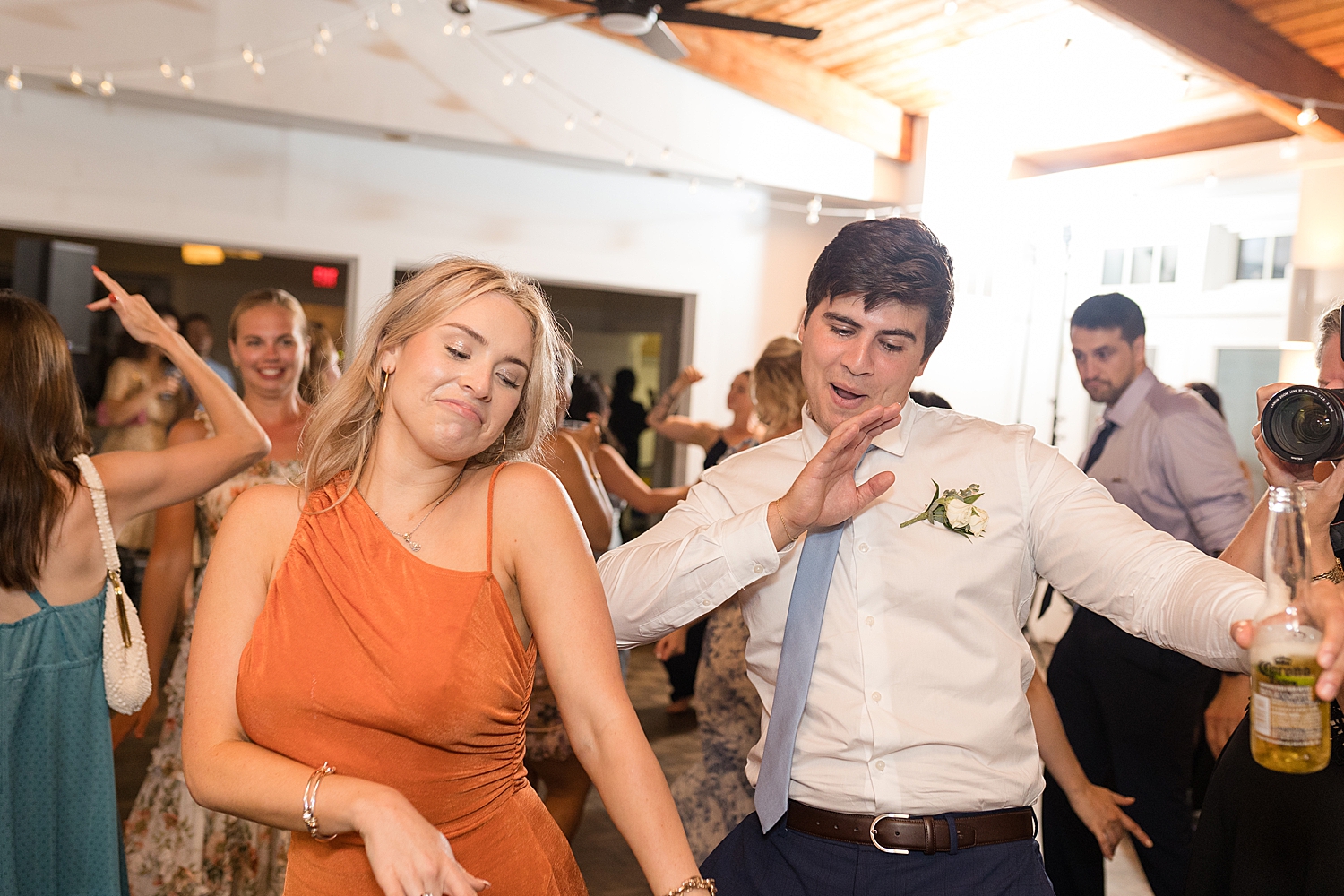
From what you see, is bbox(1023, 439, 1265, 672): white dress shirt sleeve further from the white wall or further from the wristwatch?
the white wall

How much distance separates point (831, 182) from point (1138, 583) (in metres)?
6.30

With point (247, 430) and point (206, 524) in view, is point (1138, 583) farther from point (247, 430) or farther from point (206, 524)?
point (206, 524)

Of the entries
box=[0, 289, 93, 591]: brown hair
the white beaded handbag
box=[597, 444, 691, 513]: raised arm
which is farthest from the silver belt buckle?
box=[597, 444, 691, 513]: raised arm

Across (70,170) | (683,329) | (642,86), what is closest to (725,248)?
(683,329)

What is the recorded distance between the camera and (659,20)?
4.44m

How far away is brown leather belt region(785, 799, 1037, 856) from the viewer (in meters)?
1.52

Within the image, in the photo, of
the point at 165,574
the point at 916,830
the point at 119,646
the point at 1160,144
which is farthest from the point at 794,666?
the point at 1160,144

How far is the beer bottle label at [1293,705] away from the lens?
45.0 inches

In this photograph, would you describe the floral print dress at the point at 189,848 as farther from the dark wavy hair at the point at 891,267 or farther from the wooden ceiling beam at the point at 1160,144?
the wooden ceiling beam at the point at 1160,144

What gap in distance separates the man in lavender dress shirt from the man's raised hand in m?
1.65

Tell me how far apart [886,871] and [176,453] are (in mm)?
1684

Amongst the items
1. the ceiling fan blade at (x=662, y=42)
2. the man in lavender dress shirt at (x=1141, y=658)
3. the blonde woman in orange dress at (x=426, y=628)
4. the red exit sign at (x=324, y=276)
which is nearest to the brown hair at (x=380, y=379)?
the blonde woman in orange dress at (x=426, y=628)

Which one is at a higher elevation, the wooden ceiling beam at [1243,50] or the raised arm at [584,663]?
the wooden ceiling beam at [1243,50]

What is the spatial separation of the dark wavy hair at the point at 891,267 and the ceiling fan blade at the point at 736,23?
9.88 ft
